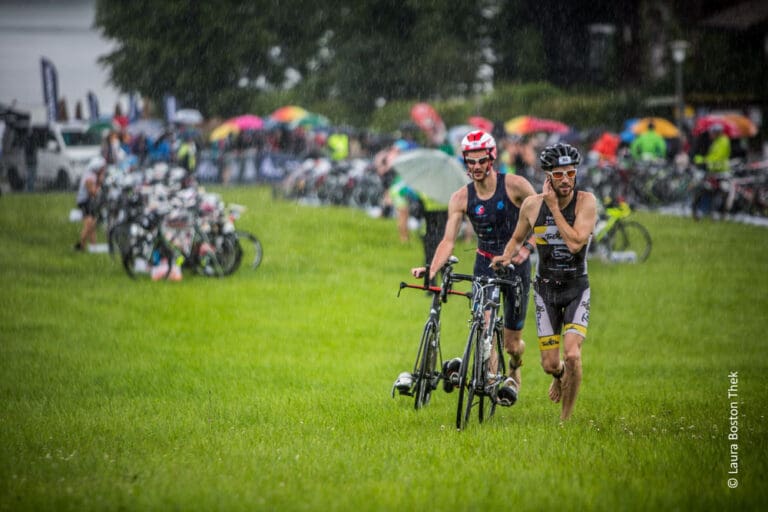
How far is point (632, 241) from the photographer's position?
23.4 metres

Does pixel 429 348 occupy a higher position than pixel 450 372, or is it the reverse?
pixel 429 348

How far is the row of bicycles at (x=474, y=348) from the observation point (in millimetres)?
8305

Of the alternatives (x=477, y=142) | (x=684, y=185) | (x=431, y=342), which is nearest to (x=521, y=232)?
(x=477, y=142)

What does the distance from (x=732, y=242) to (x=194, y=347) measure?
46.6ft

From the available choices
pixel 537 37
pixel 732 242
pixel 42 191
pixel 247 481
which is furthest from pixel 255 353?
pixel 537 37

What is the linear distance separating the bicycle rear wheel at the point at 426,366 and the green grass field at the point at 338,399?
0.21m

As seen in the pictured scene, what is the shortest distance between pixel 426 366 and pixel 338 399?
154cm

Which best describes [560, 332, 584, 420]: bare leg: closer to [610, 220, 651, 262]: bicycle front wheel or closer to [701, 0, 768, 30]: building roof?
[610, 220, 651, 262]: bicycle front wheel

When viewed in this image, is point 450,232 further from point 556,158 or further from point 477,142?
point 556,158

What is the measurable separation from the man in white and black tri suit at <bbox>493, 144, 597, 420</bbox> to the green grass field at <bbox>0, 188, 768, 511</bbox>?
22.6 inches

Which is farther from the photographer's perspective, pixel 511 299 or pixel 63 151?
pixel 63 151

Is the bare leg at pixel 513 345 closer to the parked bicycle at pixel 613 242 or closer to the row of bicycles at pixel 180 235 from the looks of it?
the row of bicycles at pixel 180 235

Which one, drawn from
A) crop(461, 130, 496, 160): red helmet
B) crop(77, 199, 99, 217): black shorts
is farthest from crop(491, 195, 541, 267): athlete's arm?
crop(77, 199, 99, 217): black shorts

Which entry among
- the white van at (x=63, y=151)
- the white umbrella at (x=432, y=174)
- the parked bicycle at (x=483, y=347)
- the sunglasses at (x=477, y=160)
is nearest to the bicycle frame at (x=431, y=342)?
the parked bicycle at (x=483, y=347)
